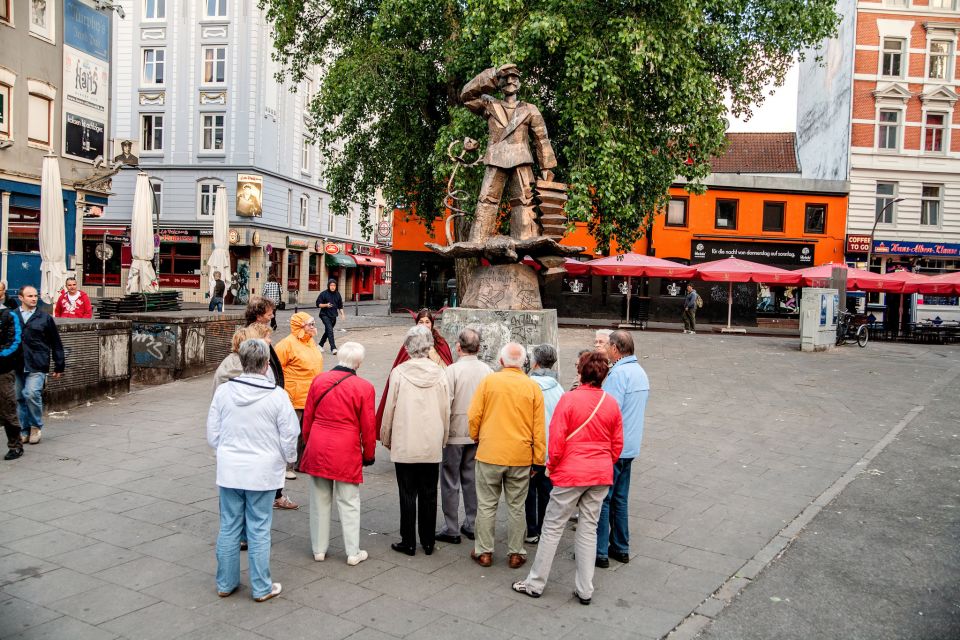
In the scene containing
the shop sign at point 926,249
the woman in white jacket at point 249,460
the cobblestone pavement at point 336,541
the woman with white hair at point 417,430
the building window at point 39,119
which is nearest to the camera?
the cobblestone pavement at point 336,541

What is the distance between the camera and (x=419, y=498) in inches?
213

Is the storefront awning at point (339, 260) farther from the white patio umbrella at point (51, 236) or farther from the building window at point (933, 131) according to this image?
the building window at point (933, 131)

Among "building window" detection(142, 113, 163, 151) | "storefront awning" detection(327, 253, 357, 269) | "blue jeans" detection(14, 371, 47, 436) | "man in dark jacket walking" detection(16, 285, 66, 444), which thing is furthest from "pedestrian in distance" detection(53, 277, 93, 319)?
"storefront awning" detection(327, 253, 357, 269)

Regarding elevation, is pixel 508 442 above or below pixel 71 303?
below

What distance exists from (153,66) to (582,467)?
1550 inches

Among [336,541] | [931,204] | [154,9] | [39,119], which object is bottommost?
[336,541]

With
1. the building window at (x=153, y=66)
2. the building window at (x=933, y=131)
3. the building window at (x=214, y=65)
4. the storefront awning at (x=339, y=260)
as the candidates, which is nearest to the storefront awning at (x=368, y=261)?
the storefront awning at (x=339, y=260)

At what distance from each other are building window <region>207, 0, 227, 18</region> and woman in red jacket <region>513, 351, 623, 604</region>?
37.2 m

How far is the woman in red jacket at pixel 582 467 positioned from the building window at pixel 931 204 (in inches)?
1366

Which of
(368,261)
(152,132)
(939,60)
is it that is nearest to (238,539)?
(152,132)

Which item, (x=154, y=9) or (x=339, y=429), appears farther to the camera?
(x=154, y=9)

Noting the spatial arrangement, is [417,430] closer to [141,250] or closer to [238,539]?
[238,539]

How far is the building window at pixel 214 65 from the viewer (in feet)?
118

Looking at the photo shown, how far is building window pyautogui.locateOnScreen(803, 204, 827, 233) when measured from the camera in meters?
33.2
